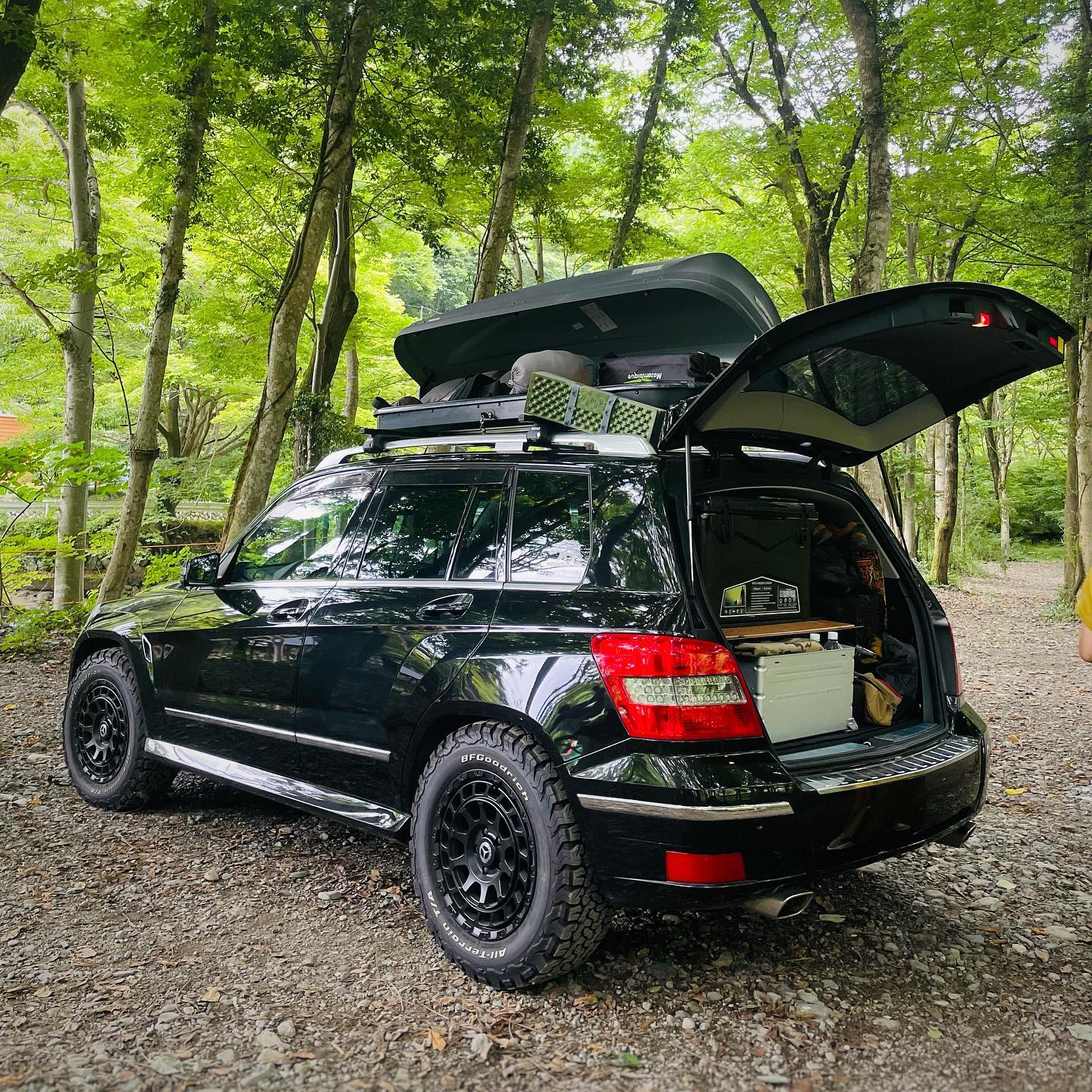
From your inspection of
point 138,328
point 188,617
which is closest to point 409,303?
point 138,328

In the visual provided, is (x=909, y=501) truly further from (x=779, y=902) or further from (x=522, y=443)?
(x=779, y=902)

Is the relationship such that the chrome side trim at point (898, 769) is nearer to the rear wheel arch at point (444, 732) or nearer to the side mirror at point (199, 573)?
the rear wheel arch at point (444, 732)

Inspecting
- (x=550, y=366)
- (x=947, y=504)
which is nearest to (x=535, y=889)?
(x=550, y=366)

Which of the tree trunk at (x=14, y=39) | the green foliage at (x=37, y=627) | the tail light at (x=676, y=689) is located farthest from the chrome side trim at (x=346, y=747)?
the green foliage at (x=37, y=627)

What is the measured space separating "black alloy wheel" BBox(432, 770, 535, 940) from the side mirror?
202cm

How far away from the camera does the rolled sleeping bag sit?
409cm

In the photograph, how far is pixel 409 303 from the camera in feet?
113

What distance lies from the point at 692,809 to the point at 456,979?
1.09 metres

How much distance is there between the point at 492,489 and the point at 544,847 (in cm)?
134

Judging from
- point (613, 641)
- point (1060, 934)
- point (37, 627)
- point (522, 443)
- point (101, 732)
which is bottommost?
point (1060, 934)

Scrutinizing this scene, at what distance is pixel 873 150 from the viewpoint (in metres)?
9.14

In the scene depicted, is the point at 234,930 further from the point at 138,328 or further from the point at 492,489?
the point at 138,328

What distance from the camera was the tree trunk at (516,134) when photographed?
9.99 m

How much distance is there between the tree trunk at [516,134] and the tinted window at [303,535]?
6327mm
